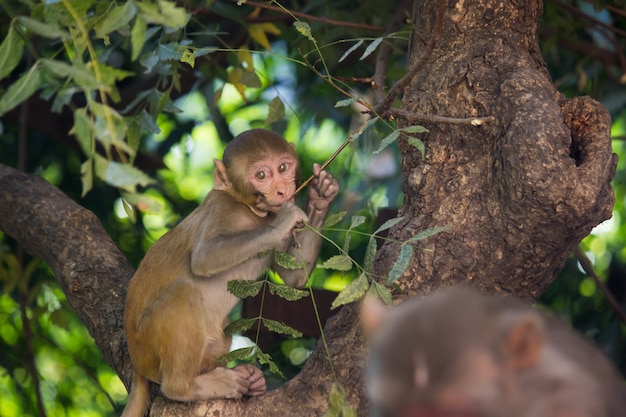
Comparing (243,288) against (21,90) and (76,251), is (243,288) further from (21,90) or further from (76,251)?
(21,90)

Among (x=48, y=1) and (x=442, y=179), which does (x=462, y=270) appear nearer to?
(x=442, y=179)

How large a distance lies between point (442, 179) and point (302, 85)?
10.2 feet

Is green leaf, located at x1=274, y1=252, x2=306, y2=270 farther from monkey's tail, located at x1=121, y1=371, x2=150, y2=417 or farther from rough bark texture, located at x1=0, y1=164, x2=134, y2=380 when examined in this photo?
rough bark texture, located at x1=0, y1=164, x2=134, y2=380

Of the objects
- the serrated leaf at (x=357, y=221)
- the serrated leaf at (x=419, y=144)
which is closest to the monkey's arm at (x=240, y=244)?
the serrated leaf at (x=357, y=221)

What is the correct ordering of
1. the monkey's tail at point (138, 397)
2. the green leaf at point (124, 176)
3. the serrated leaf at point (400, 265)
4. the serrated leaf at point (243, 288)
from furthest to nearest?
the monkey's tail at point (138, 397), the serrated leaf at point (243, 288), the serrated leaf at point (400, 265), the green leaf at point (124, 176)

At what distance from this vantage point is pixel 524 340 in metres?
1.99

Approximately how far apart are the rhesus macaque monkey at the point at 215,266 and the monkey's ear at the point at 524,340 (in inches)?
59.5

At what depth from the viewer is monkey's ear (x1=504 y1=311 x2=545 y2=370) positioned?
1.97m

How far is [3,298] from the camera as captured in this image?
6309 mm

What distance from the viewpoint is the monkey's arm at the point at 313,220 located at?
415 cm

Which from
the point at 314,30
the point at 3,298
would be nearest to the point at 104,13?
the point at 314,30

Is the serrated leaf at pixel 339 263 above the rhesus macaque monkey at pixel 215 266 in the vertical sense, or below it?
above

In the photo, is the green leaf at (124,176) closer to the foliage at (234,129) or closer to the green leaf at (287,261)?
the green leaf at (287,261)

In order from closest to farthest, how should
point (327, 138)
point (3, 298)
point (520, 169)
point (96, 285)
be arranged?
point (520, 169) < point (96, 285) < point (3, 298) < point (327, 138)
